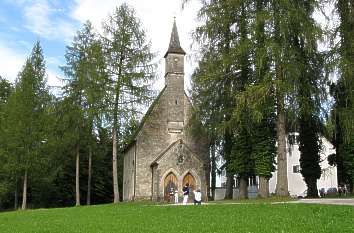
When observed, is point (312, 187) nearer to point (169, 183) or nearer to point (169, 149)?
point (169, 183)

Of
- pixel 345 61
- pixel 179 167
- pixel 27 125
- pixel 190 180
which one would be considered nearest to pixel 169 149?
pixel 179 167

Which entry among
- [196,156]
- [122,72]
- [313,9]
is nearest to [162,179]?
[196,156]

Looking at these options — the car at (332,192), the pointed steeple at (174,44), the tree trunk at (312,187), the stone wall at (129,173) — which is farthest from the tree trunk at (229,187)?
the car at (332,192)

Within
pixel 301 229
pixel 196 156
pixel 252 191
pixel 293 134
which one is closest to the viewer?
pixel 301 229

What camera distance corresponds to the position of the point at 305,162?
35.5 meters

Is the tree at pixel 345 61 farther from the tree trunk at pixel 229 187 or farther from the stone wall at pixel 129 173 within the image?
the stone wall at pixel 129 173

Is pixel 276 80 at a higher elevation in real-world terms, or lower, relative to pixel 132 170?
higher

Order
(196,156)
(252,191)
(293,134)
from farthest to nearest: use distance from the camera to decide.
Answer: (252,191) → (196,156) → (293,134)

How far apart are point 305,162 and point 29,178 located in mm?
23246

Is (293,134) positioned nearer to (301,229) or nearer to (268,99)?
(268,99)

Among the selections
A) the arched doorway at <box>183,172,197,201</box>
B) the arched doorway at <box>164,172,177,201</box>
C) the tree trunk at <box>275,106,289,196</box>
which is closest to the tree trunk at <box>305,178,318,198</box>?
the arched doorway at <box>183,172,197,201</box>

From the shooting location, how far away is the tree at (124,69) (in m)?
33.8

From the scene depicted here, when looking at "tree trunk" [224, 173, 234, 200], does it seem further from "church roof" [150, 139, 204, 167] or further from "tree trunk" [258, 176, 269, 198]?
"church roof" [150, 139, 204, 167]

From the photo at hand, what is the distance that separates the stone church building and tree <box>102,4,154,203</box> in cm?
315
